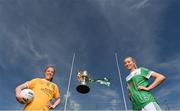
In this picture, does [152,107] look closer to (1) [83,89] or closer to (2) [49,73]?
(1) [83,89]

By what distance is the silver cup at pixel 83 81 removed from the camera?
670 centimetres

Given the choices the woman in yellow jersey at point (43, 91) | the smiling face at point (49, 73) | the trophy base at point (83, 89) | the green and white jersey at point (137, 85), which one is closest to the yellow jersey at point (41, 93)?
the woman in yellow jersey at point (43, 91)

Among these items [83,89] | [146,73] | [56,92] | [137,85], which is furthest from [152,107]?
[56,92]

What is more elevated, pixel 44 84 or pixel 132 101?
pixel 44 84

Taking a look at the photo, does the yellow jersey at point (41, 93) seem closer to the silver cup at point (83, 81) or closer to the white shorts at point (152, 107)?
the silver cup at point (83, 81)

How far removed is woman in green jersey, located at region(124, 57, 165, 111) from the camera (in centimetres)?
528

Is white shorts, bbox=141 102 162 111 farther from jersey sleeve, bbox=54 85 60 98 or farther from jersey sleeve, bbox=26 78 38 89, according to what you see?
jersey sleeve, bbox=26 78 38 89

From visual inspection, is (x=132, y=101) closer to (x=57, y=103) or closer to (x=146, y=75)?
(x=146, y=75)

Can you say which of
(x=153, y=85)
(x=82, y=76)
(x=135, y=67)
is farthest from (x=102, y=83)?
(x=153, y=85)

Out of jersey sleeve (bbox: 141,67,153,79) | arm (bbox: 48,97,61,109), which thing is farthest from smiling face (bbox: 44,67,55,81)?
jersey sleeve (bbox: 141,67,153,79)

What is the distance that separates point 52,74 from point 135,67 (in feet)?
6.46

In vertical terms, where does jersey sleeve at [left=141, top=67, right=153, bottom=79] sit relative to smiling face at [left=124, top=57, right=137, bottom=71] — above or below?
below

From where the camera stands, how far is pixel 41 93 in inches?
228

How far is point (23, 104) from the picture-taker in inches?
226
